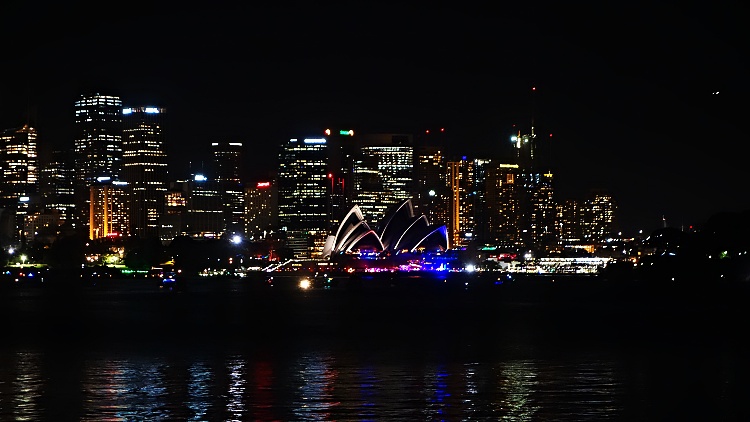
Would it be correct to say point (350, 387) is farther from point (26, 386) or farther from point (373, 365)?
point (26, 386)

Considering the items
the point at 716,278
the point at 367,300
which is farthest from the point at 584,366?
the point at 716,278

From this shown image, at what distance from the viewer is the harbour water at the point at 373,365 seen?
31922 mm

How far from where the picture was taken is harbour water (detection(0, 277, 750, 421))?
3192cm

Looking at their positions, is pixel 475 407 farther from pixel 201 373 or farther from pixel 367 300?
pixel 367 300

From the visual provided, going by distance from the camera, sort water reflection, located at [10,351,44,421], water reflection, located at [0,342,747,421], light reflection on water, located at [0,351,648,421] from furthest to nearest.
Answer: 1. water reflection, located at [10,351,44,421]
2. water reflection, located at [0,342,747,421]
3. light reflection on water, located at [0,351,648,421]

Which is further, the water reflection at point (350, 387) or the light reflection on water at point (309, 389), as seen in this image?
the water reflection at point (350, 387)

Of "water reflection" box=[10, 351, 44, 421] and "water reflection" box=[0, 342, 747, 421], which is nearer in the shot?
"water reflection" box=[0, 342, 747, 421]

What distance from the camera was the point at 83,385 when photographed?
122ft

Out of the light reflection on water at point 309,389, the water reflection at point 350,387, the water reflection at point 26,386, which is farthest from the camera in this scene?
the water reflection at point 26,386

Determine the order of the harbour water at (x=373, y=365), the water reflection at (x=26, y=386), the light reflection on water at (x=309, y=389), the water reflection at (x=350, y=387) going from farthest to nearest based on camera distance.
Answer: the harbour water at (x=373, y=365), the water reflection at (x=26, y=386), the water reflection at (x=350, y=387), the light reflection on water at (x=309, y=389)

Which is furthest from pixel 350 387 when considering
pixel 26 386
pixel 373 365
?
pixel 26 386

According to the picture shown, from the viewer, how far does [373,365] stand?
4350 cm

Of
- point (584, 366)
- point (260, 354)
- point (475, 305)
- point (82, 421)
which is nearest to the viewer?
point (82, 421)

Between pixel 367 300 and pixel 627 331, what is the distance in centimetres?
4621
